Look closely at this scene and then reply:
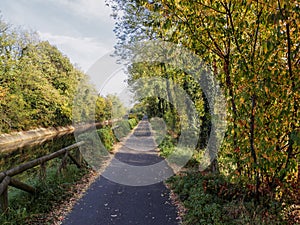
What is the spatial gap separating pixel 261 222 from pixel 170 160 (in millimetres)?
6103

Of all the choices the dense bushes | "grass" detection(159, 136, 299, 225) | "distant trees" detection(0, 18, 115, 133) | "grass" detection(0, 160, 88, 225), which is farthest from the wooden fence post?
"distant trees" detection(0, 18, 115, 133)

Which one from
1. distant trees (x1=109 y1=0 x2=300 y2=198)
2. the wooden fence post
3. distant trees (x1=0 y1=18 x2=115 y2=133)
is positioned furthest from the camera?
distant trees (x1=0 y1=18 x2=115 y2=133)

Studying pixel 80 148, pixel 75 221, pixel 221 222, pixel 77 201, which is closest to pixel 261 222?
pixel 221 222

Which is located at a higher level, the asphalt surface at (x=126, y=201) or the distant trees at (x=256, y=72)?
the distant trees at (x=256, y=72)

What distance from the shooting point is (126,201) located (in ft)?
17.3

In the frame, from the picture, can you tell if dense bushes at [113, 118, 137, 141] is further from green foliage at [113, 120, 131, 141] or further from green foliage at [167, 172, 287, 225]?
green foliage at [167, 172, 287, 225]

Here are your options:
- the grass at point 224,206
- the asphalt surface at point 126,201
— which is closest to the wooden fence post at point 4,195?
the asphalt surface at point 126,201

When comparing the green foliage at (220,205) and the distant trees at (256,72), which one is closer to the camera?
Result: the distant trees at (256,72)

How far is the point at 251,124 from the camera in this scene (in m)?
3.17

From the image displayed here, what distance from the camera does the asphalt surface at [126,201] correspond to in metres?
4.32

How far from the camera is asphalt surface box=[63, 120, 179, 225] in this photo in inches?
170

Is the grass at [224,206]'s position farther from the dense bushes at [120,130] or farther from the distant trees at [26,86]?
the distant trees at [26,86]

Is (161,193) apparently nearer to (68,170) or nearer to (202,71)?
(68,170)

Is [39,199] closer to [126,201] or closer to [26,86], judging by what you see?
[126,201]
